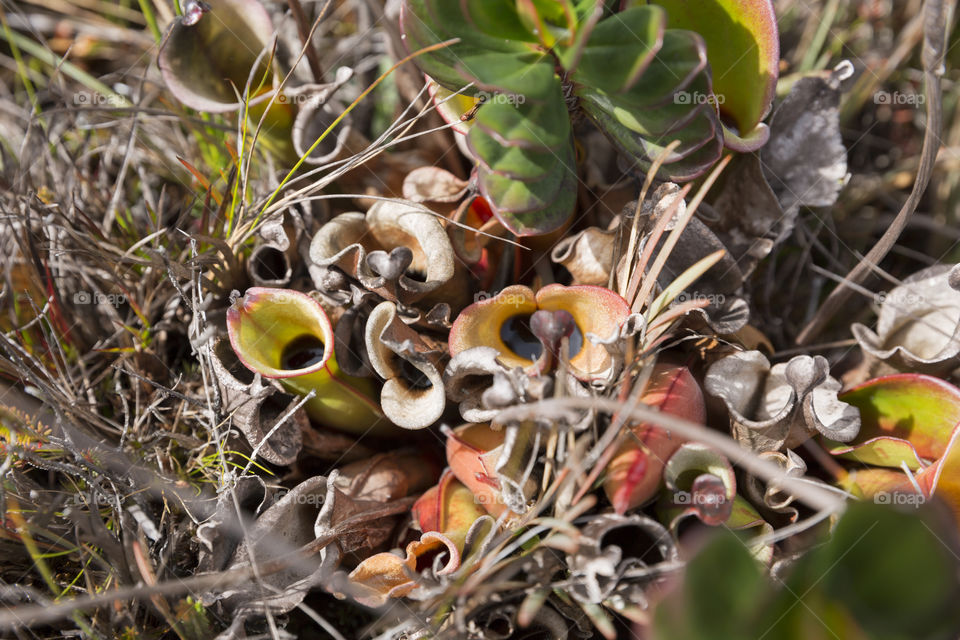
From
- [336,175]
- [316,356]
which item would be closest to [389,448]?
[316,356]

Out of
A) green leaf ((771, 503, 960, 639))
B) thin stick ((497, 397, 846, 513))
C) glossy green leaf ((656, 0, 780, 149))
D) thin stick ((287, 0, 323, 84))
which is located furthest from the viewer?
thin stick ((287, 0, 323, 84))

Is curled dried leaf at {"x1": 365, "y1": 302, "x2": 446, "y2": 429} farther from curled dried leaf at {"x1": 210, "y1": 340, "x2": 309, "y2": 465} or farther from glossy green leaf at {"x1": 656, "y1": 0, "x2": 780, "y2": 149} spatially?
glossy green leaf at {"x1": 656, "y1": 0, "x2": 780, "y2": 149}

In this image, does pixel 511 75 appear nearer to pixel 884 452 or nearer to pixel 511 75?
pixel 511 75

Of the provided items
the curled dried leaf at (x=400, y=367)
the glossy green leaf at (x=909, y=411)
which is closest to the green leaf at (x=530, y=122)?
the curled dried leaf at (x=400, y=367)

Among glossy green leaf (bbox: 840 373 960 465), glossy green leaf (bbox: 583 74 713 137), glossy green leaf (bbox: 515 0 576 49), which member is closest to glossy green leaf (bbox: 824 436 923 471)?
glossy green leaf (bbox: 840 373 960 465)

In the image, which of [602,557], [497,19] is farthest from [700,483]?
[497,19]

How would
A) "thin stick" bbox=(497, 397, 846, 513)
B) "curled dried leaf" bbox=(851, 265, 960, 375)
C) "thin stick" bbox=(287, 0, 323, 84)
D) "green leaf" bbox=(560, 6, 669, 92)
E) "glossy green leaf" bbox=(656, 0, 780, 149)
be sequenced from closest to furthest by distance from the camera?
1. "thin stick" bbox=(497, 397, 846, 513)
2. "green leaf" bbox=(560, 6, 669, 92)
3. "glossy green leaf" bbox=(656, 0, 780, 149)
4. "curled dried leaf" bbox=(851, 265, 960, 375)
5. "thin stick" bbox=(287, 0, 323, 84)
